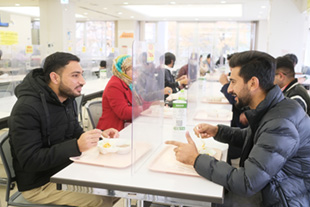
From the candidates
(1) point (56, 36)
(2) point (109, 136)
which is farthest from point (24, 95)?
(1) point (56, 36)

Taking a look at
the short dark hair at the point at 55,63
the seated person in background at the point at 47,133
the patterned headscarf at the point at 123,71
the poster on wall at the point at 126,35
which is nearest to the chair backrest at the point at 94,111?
the patterned headscarf at the point at 123,71

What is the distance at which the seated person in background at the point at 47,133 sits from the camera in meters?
1.61

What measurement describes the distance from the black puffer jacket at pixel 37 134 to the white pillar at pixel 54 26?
7590 millimetres

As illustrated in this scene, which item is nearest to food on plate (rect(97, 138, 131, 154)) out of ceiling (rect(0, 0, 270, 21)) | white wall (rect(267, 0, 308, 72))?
white wall (rect(267, 0, 308, 72))

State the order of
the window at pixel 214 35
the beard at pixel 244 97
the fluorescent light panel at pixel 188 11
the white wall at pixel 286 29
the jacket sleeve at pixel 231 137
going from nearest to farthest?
1. the beard at pixel 244 97
2. the jacket sleeve at pixel 231 137
3. the white wall at pixel 286 29
4. the fluorescent light panel at pixel 188 11
5. the window at pixel 214 35

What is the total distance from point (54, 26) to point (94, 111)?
23.1 feet

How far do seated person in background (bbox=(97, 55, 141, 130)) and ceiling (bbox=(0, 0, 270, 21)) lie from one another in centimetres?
672

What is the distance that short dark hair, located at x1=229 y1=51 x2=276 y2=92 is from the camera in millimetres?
1462

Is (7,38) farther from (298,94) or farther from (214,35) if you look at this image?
(214,35)

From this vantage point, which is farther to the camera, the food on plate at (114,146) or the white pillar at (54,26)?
the white pillar at (54,26)

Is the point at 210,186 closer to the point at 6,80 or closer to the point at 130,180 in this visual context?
the point at 130,180

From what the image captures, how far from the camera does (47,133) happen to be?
1769mm

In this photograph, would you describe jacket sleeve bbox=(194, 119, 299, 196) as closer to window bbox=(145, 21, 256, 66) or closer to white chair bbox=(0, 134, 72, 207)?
white chair bbox=(0, 134, 72, 207)

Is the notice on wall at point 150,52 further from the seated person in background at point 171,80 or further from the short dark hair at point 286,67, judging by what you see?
the seated person in background at point 171,80
